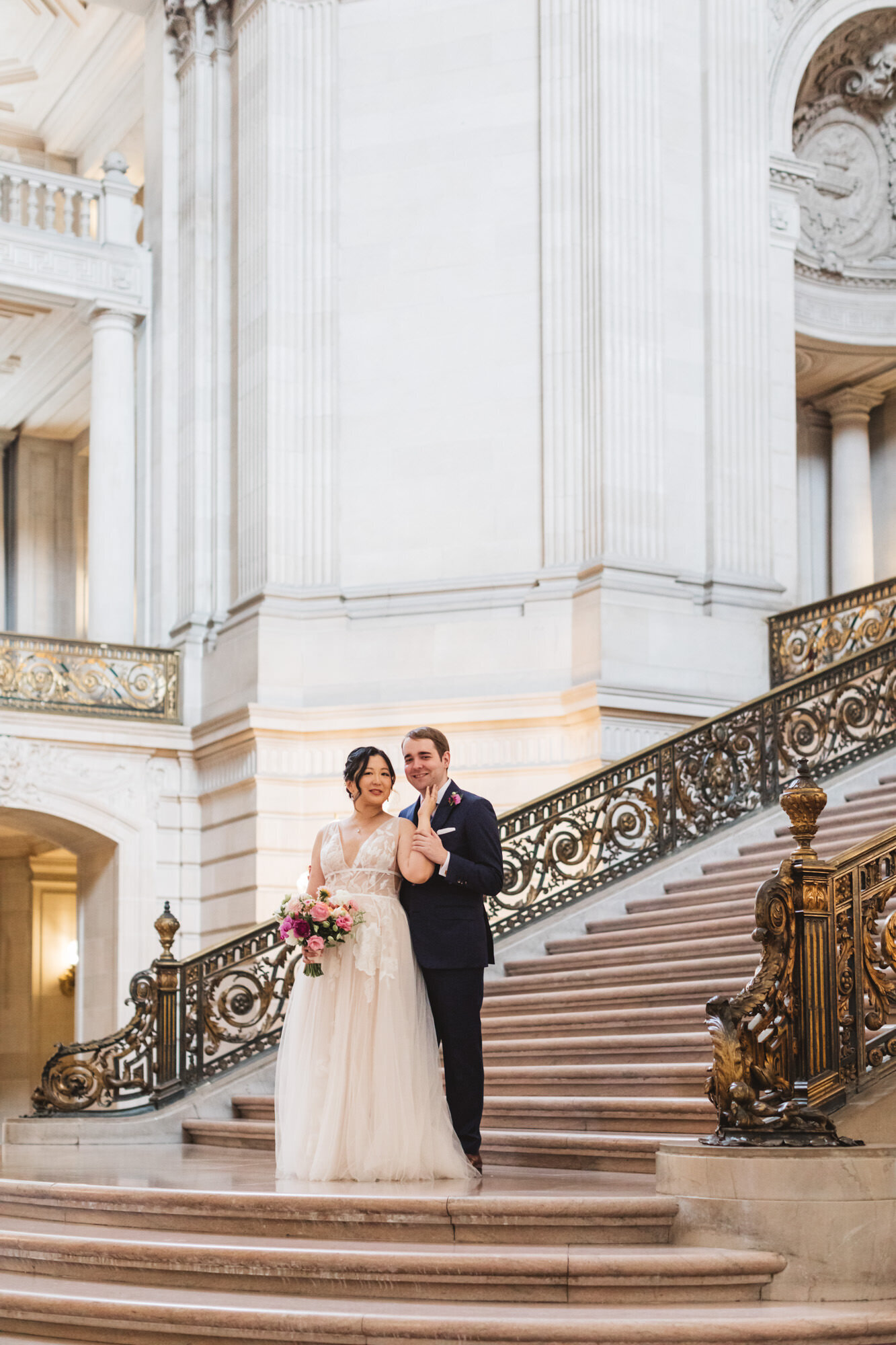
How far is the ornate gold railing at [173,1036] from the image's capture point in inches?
395

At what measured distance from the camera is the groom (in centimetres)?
644

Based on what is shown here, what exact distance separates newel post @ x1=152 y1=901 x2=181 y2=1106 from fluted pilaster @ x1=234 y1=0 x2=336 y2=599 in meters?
6.54

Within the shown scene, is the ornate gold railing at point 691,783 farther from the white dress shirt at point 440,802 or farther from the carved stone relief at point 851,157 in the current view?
the carved stone relief at point 851,157

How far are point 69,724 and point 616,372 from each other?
622cm

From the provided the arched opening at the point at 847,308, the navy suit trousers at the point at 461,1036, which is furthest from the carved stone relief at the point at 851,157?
the navy suit trousers at the point at 461,1036

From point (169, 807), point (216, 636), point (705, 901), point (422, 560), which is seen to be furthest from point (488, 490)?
point (705, 901)

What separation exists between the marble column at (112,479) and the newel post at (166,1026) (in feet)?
28.1

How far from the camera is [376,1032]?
256 inches

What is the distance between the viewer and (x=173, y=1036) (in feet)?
33.2

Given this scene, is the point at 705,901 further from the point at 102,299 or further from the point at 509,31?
the point at 102,299

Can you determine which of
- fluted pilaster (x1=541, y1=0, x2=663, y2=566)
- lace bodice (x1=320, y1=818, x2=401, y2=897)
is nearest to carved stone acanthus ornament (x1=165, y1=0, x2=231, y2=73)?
fluted pilaster (x1=541, y1=0, x2=663, y2=566)

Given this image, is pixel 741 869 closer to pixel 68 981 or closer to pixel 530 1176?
pixel 530 1176

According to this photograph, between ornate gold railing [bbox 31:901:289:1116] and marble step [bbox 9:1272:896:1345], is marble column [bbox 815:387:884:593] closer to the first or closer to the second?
ornate gold railing [bbox 31:901:289:1116]

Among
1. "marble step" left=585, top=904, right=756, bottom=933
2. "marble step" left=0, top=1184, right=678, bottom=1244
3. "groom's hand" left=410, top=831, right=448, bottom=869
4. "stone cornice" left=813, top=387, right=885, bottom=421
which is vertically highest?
"stone cornice" left=813, top=387, right=885, bottom=421
